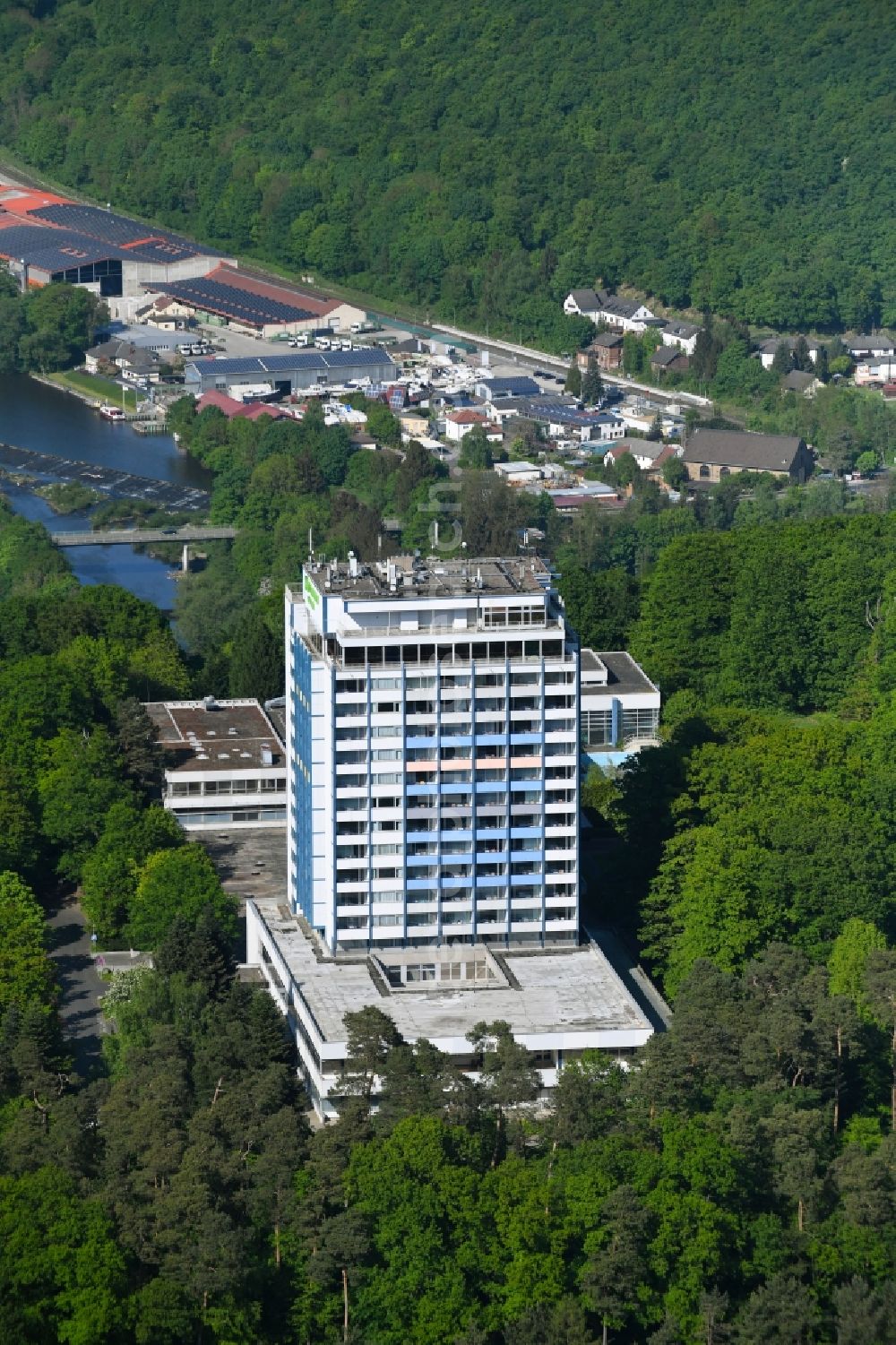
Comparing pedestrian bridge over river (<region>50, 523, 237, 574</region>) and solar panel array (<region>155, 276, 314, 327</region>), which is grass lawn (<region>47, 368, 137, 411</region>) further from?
pedestrian bridge over river (<region>50, 523, 237, 574</region>)

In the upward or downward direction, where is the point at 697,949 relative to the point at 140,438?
upward

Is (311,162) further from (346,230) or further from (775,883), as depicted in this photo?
(775,883)

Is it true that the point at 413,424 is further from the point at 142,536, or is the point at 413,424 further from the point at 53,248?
the point at 53,248

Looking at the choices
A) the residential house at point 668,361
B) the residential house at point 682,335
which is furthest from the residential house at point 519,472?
the residential house at point 682,335

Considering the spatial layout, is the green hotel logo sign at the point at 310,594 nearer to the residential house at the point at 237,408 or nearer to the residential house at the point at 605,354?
the residential house at the point at 237,408

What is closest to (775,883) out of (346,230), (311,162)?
(346,230)

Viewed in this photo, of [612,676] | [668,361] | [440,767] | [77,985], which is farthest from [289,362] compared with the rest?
[440,767]
